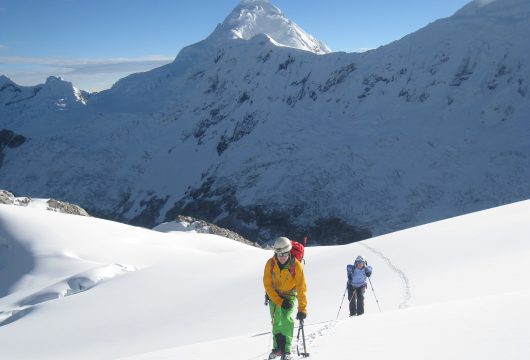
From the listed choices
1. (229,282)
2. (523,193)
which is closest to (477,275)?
(229,282)

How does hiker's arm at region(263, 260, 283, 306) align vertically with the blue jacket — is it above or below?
below

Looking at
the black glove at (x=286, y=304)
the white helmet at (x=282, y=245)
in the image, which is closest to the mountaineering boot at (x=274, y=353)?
the black glove at (x=286, y=304)

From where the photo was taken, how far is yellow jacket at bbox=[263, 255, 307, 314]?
9.11 meters

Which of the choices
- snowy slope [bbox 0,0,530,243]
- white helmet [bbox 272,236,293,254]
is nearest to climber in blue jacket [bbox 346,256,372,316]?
white helmet [bbox 272,236,293,254]

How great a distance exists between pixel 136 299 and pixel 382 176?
75.7 metres

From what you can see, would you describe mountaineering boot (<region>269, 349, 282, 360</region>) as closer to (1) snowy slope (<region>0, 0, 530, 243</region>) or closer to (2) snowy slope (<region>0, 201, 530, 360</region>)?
(2) snowy slope (<region>0, 201, 530, 360</region>)

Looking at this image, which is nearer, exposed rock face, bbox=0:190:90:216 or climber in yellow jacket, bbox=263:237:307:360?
climber in yellow jacket, bbox=263:237:307:360

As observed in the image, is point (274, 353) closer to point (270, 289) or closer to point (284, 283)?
point (270, 289)

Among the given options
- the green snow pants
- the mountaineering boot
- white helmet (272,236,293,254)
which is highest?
white helmet (272,236,293,254)

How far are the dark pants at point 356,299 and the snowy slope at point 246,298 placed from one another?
332 mm

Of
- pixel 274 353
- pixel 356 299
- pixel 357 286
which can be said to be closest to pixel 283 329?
pixel 274 353

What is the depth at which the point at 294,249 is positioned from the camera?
9.41 m

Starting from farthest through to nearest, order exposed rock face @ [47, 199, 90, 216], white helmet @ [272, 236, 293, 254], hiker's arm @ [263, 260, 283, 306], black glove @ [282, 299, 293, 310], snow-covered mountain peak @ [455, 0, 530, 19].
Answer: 1. snow-covered mountain peak @ [455, 0, 530, 19]
2. exposed rock face @ [47, 199, 90, 216]
3. hiker's arm @ [263, 260, 283, 306]
4. black glove @ [282, 299, 293, 310]
5. white helmet @ [272, 236, 293, 254]

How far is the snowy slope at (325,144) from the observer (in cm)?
8956
